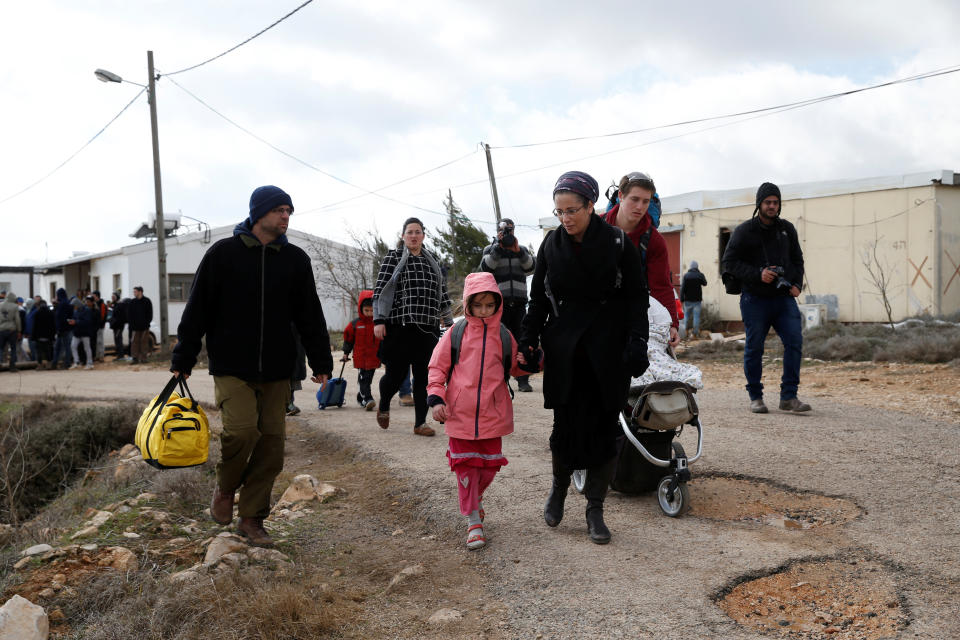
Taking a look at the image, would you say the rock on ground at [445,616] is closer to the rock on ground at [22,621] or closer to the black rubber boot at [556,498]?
the black rubber boot at [556,498]

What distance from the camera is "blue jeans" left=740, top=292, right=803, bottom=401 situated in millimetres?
7266

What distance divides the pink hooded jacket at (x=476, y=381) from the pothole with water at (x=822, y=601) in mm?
1432

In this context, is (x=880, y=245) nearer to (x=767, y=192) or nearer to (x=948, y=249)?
(x=948, y=249)

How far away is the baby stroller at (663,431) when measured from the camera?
436cm

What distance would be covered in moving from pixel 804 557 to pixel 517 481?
208 centimetres

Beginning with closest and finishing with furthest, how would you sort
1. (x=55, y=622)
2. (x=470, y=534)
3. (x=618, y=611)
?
1. (x=618, y=611)
2. (x=55, y=622)
3. (x=470, y=534)

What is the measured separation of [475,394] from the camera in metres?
4.20

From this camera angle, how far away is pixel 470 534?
4207mm

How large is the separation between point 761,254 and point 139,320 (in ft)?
58.7

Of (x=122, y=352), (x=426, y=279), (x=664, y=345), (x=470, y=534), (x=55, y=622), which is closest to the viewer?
(x=55, y=622)

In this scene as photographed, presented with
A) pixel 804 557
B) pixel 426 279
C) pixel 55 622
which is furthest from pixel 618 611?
pixel 426 279

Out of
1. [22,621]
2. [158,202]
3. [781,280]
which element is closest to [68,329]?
[158,202]

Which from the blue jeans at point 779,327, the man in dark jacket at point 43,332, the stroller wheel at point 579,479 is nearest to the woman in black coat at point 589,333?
the stroller wheel at point 579,479

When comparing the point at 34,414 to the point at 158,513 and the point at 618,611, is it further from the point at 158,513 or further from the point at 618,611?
the point at 618,611
